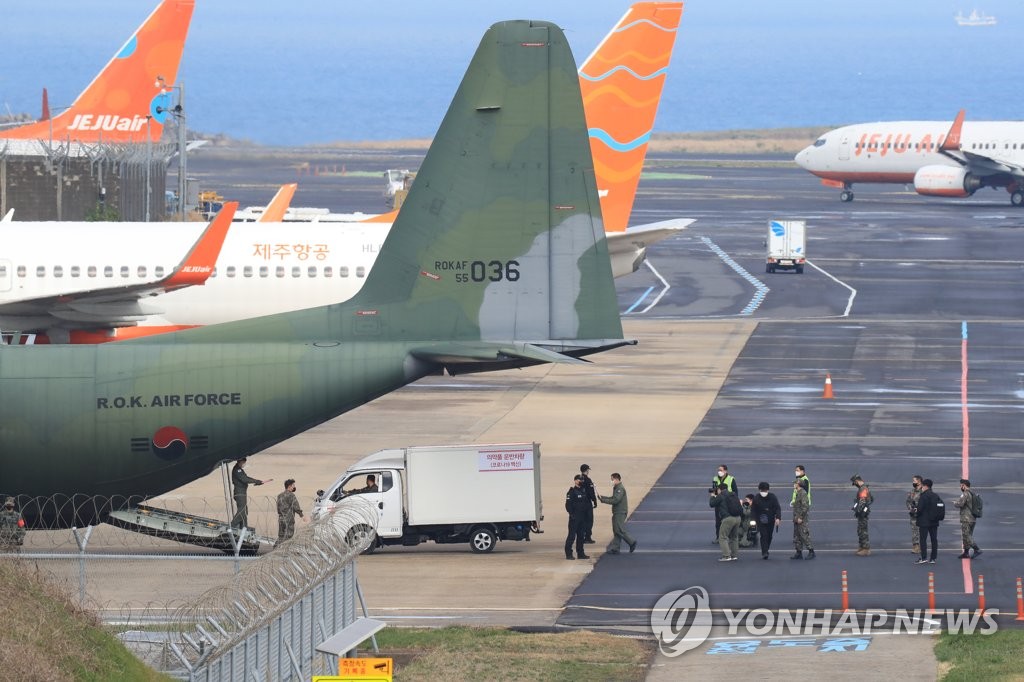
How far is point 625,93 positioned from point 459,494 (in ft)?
72.0

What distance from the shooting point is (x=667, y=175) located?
159 meters

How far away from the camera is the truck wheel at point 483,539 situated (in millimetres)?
30391

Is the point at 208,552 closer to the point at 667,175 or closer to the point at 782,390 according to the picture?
the point at 782,390

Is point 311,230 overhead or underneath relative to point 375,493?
overhead

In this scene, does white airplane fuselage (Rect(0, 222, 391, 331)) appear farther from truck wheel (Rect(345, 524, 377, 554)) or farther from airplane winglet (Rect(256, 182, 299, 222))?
truck wheel (Rect(345, 524, 377, 554))

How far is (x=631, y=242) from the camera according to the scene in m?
46.7

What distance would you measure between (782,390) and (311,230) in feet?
49.2

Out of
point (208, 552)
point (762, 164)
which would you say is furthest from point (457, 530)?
point (762, 164)

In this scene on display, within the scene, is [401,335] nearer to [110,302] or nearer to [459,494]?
[459,494]

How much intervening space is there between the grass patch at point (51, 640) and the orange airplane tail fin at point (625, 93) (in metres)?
33.0

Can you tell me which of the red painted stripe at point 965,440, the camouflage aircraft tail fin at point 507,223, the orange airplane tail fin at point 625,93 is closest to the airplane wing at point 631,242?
the orange airplane tail fin at point 625,93

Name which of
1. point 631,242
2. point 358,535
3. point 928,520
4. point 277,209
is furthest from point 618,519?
point 277,209

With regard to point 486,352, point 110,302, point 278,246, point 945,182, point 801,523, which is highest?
point 945,182

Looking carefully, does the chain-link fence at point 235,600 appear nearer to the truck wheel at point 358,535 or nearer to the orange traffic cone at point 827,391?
the truck wheel at point 358,535
